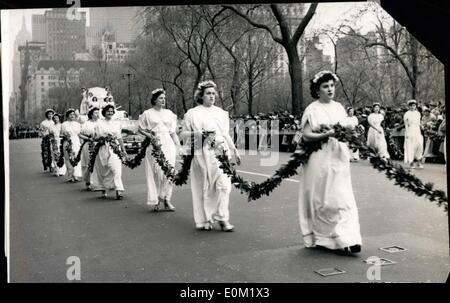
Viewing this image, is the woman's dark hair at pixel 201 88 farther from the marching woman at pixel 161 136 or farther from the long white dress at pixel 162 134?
the long white dress at pixel 162 134

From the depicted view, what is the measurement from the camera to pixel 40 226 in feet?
23.5

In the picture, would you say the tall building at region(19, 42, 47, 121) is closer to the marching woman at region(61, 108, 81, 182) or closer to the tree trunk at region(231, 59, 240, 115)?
the tree trunk at region(231, 59, 240, 115)

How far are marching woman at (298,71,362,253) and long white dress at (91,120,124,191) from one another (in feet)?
15.5

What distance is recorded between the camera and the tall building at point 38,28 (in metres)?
5.57

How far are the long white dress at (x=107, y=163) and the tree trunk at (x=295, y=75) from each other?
12.3 ft

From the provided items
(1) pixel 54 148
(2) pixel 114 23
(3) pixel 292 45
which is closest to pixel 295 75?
(3) pixel 292 45

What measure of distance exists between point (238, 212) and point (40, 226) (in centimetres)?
264

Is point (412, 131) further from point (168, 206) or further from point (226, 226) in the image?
point (226, 226)

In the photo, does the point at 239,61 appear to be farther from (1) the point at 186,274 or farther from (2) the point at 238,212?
(1) the point at 186,274

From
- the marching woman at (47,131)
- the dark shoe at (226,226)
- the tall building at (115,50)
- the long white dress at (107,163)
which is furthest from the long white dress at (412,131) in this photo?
the marching woman at (47,131)

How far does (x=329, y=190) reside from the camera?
19.6ft

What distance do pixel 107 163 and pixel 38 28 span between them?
4.87 meters

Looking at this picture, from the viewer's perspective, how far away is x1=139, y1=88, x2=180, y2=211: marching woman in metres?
8.88

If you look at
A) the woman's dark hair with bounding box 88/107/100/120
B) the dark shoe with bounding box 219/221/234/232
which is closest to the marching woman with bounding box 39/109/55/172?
the woman's dark hair with bounding box 88/107/100/120
